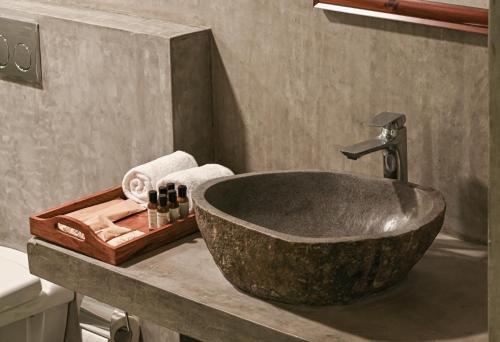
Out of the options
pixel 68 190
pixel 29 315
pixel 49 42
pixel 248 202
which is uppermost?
pixel 49 42

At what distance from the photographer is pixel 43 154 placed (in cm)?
304

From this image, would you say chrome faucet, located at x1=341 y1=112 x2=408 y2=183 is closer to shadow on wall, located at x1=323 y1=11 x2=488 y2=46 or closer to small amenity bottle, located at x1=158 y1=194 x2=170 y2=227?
shadow on wall, located at x1=323 y1=11 x2=488 y2=46

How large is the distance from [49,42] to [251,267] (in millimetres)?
1157

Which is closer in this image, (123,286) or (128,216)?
(123,286)

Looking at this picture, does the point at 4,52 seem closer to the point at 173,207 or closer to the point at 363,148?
the point at 173,207

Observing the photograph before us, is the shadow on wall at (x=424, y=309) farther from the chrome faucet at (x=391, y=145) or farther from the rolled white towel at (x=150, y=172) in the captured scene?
the rolled white towel at (x=150, y=172)

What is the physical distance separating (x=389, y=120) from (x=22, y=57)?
48.8 inches

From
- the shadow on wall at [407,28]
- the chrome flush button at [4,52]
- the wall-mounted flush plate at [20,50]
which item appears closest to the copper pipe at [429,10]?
the shadow on wall at [407,28]

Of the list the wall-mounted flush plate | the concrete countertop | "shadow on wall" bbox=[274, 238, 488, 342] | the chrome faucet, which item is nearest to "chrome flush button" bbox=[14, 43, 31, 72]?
the wall-mounted flush plate

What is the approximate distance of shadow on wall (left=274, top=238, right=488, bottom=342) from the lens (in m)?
1.92

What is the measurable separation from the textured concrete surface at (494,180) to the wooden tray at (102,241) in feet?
2.80

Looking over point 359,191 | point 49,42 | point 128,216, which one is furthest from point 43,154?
point 359,191

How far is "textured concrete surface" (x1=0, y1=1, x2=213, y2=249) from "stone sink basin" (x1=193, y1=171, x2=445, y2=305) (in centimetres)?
41

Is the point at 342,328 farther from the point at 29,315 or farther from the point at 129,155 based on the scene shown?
the point at 29,315
